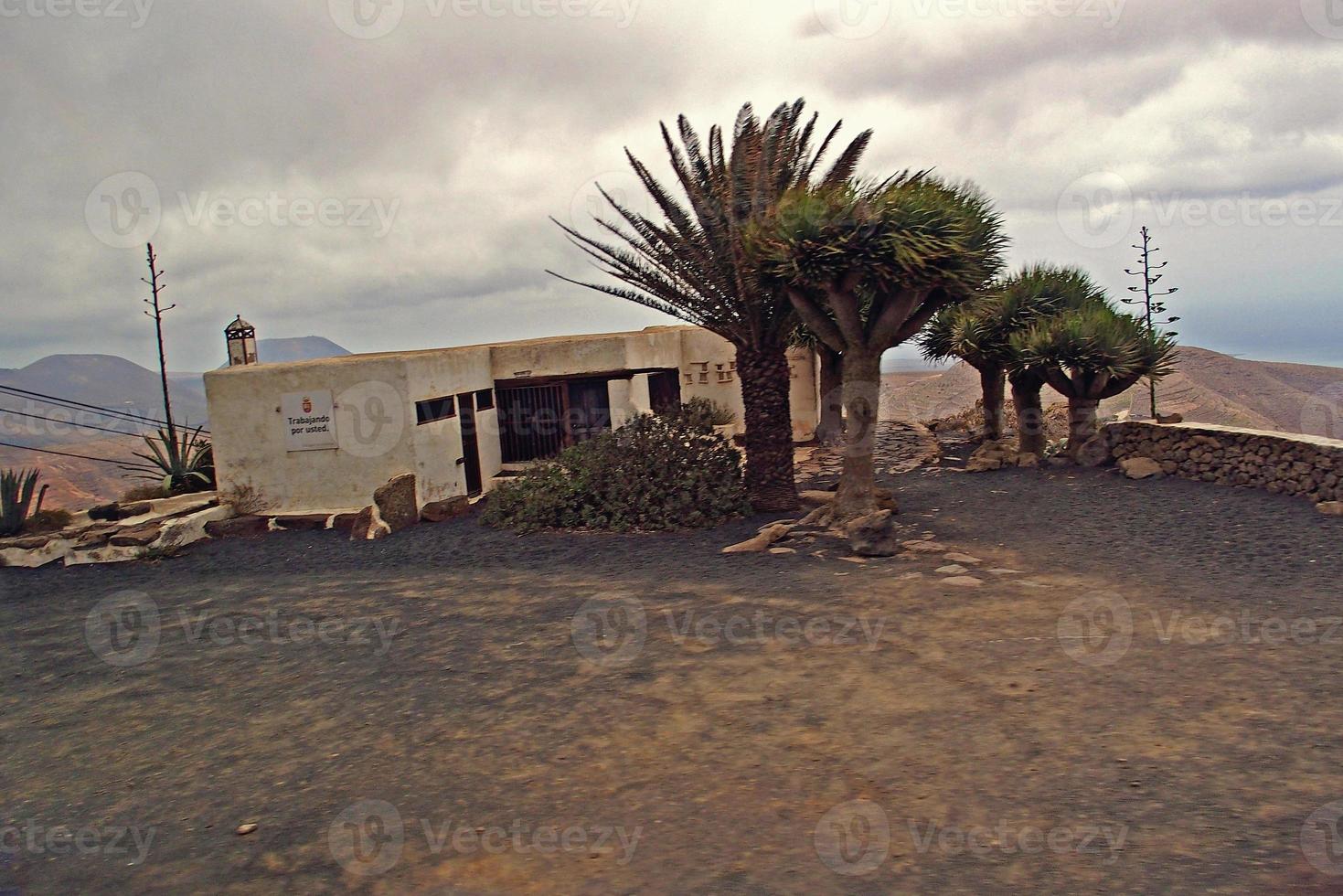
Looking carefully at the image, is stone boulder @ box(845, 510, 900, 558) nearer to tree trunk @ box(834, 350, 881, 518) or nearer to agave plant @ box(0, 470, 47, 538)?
tree trunk @ box(834, 350, 881, 518)

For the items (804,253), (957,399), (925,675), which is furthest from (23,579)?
(957,399)

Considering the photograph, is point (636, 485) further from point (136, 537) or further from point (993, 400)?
point (993, 400)

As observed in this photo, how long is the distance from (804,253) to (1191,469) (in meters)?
7.42

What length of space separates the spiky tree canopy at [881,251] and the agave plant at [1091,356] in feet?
14.1

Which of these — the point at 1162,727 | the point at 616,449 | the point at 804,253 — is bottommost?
the point at 1162,727

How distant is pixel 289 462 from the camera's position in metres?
15.1

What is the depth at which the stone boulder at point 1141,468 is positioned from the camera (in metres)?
14.5

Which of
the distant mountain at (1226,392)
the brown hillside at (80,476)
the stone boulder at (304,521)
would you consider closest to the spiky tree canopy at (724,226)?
the stone boulder at (304,521)

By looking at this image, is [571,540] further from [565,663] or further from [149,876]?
[149,876]

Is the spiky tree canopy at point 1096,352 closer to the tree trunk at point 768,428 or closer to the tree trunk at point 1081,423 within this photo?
the tree trunk at point 1081,423

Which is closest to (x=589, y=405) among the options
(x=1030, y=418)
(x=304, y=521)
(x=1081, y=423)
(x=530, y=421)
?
(x=530, y=421)

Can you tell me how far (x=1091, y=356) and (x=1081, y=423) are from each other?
1410 mm

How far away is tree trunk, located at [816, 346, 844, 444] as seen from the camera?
67.5ft

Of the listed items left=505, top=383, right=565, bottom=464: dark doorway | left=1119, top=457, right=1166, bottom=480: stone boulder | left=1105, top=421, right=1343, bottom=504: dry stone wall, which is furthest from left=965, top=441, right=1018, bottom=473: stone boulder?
left=505, top=383, right=565, bottom=464: dark doorway
